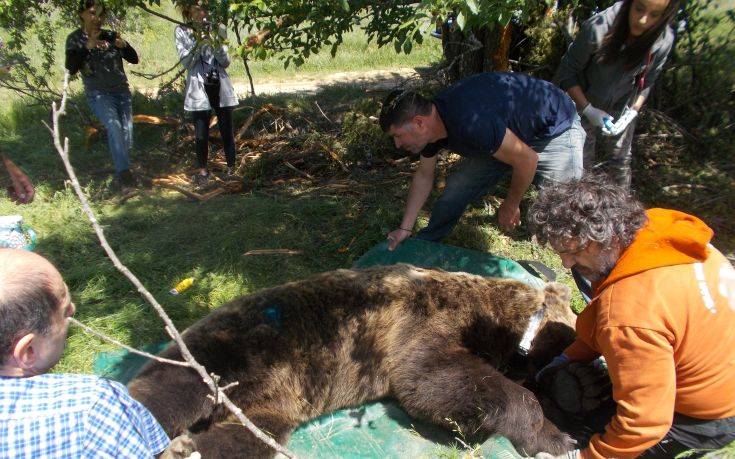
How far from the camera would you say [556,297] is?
375 cm

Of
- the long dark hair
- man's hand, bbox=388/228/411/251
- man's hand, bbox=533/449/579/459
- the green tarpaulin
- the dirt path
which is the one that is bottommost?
the green tarpaulin

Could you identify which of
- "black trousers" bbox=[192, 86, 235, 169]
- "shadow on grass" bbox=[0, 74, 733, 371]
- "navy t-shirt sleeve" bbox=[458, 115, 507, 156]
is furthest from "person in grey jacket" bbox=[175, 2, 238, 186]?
"navy t-shirt sleeve" bbox=[458, 115, 507, 156]

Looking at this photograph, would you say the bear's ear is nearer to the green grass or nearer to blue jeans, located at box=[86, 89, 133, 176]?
the green grass

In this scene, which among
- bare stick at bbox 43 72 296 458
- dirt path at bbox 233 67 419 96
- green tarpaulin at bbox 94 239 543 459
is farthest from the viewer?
dirt path at bbox 233 67 419 96

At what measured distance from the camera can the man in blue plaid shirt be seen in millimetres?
1511

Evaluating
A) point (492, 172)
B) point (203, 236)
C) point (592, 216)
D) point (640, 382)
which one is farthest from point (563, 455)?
point (203, 236)

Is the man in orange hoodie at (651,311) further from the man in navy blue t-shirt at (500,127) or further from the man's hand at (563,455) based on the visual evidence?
the man in navy blue t-shirt at (500,127)

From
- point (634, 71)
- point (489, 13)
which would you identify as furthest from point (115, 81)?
point (634, 71)

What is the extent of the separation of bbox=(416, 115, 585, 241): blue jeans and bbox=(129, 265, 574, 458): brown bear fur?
1.00m

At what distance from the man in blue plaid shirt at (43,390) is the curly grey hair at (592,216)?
2042mm

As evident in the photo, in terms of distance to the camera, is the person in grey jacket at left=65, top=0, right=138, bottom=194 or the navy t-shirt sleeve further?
the person in grey jacket at left=65, top=0, right=138, bottom=194

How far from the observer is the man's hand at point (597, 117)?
4.20 metres

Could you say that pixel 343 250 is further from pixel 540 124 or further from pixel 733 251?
pixel 733 251

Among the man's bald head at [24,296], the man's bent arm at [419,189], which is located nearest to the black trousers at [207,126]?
the man's bent arm at [419,189]
